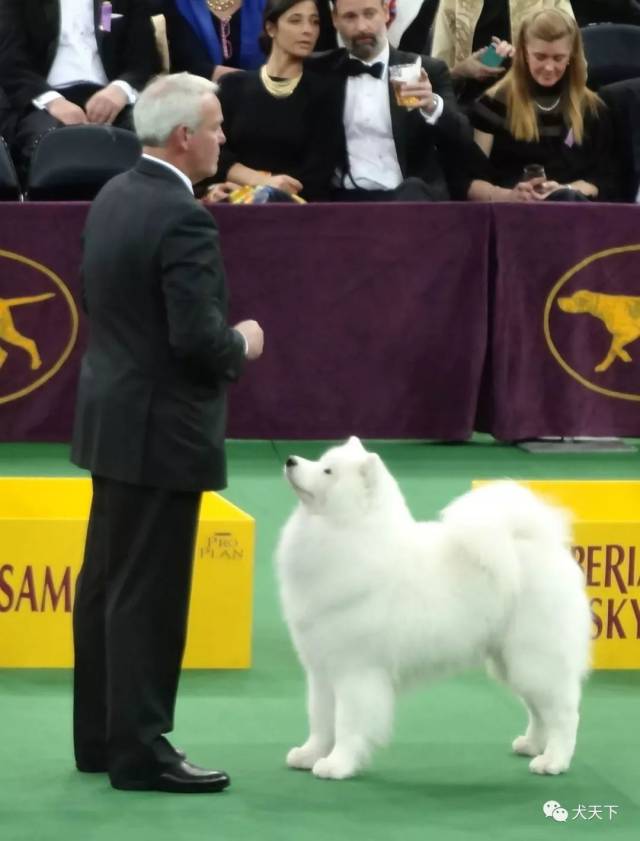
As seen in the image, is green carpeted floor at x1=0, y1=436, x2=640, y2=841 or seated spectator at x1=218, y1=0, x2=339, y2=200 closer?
green carpeted floor at x1=0, y1=436, x2=640, y2=841

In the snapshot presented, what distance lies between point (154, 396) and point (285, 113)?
5.33 meters

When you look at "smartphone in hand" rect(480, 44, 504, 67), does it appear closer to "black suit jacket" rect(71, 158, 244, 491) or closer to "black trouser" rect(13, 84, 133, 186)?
"black trouser" rect(13, 84, 133, 186)

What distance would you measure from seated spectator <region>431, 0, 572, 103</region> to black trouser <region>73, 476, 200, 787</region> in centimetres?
617

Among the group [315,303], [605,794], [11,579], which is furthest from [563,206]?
[605,794]

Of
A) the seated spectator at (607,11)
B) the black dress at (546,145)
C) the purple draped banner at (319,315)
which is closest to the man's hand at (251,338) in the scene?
the purple draped banner at (319,315)

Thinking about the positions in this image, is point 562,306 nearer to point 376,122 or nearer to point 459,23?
point 376,122

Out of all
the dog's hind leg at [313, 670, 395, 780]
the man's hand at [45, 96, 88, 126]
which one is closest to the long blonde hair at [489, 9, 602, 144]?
the man's hand at [45, 96, 88, 126]

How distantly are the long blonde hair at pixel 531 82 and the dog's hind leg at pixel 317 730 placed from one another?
5.37 metres

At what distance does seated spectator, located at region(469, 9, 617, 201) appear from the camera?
355 inches

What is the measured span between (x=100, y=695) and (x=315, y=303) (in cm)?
420

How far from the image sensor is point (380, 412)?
8445mm

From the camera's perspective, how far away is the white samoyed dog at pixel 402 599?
4234 mm

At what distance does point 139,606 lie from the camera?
13.4ft

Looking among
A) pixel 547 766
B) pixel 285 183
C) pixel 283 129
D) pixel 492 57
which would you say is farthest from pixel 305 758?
pixel 492 57
